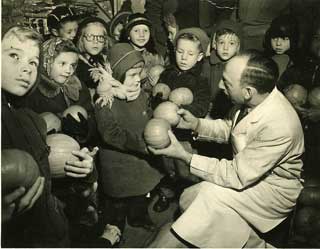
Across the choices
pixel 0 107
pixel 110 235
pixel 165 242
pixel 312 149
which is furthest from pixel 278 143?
pixel 0 107

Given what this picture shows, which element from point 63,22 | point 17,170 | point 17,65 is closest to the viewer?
point 17,170

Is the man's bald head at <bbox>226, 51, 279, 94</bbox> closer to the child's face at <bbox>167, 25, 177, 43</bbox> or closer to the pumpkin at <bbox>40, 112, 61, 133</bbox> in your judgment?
the child's face at <bbox>167, 25, 177, 43</bbox>

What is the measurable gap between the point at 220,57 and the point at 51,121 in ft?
2.62

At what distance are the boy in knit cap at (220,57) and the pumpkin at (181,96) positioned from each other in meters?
0.10

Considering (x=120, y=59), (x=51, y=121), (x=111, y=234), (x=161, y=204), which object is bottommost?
(x=111, y=234)

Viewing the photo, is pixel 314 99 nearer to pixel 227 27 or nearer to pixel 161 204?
pixel 227 27

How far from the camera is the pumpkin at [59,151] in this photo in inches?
94.3

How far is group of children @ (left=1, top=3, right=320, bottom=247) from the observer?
93.7 inches

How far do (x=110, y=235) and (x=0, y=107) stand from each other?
734 millimetres

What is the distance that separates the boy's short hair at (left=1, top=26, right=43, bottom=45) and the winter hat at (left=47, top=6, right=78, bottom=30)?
87mm

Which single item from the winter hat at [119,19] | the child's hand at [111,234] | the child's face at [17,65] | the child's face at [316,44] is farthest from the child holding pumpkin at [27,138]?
the child's face at [316,44]

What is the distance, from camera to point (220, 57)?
2521 mm

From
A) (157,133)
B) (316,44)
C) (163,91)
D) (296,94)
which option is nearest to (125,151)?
(157,133)

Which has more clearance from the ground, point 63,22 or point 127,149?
point 63,22
